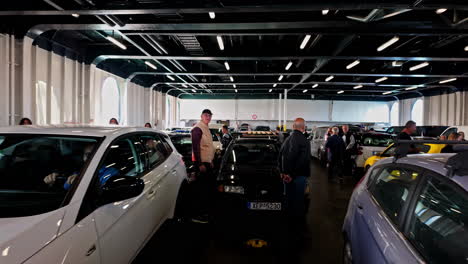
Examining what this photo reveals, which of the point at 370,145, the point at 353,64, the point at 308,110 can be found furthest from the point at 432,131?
the point at 308,110

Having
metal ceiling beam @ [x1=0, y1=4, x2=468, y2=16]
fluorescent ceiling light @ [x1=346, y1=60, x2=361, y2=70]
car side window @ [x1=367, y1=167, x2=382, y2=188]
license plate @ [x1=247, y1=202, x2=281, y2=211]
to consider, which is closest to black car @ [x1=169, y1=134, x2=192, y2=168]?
license plate @ [x1=247, y1=202, x2=281, y2=211]

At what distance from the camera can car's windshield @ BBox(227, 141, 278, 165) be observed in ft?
15.0

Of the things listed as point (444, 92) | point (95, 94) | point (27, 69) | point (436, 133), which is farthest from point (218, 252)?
point (444, 92)

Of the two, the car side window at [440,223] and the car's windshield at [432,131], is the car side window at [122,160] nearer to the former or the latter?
the car side window at [440,223]

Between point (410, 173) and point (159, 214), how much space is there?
239cm

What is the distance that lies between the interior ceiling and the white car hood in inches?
220

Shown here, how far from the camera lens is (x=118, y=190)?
1.91 m

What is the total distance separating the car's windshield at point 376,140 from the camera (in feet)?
28.7

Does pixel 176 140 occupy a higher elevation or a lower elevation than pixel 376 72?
lower

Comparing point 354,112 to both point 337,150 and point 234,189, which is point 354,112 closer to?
point 337,150

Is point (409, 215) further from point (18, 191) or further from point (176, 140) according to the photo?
point (176, 140)

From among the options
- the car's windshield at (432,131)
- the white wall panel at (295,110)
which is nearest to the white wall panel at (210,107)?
the white wall panel at (295,110)

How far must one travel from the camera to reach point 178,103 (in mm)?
26531

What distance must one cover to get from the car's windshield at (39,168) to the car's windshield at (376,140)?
8.55 metres
